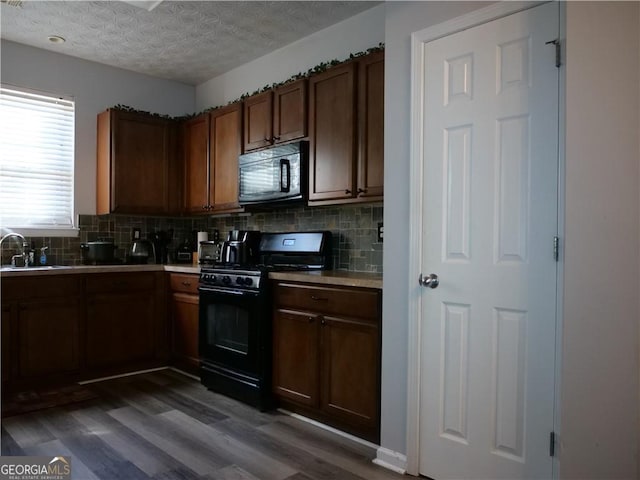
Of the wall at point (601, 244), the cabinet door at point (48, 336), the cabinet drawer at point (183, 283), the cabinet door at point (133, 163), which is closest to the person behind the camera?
the wall at point (601, 244)

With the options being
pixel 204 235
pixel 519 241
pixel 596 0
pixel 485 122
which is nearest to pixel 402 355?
pixel 519 241

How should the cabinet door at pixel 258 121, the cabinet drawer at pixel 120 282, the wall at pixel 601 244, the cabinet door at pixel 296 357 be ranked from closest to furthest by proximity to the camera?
the wall at pixel 601 244
the cabinet door at pixel 296 357
the cabinet door at pixel 258 121
the cabinet drawer at pixel 120 282

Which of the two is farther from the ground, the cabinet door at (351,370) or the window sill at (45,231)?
the window sill at (45,231)

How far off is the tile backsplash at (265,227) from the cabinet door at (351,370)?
699mm

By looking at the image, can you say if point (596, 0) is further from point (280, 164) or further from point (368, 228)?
point (280, 164)

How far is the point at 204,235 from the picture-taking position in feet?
15.0

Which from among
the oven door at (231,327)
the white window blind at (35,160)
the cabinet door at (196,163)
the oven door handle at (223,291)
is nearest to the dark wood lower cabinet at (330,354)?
the oven door at (231,327)

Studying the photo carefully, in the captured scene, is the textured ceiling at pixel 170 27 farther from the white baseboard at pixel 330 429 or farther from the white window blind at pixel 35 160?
the white baseboard at pixel 330 429

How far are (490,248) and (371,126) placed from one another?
1.21m

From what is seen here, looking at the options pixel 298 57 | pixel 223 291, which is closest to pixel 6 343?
pixel 223 291

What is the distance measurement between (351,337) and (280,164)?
1442 millimetres

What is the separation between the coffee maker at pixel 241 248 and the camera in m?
3.76

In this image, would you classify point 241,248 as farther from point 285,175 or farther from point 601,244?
point 601,244

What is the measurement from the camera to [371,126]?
2.95 m
